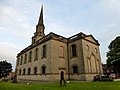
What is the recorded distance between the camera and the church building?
30241 millimetres

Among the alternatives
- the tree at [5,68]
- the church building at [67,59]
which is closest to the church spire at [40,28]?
the church building at [67,59]

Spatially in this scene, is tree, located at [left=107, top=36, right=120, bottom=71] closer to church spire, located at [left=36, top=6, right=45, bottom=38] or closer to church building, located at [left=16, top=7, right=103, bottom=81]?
church building, located at [left=16, top=7, right=103, bottom=81]

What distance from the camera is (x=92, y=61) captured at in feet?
111

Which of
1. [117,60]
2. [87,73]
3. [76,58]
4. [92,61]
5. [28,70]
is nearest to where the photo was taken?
[87,73]

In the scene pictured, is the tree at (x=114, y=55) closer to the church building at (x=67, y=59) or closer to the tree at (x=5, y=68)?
the church building at (x=67, y=59)

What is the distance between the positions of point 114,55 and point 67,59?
21.4 metres

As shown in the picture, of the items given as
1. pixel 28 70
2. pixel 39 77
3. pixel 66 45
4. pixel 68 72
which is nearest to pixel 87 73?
pixel 68 72

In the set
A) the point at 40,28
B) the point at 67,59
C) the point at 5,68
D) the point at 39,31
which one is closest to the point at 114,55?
the point at 67,59

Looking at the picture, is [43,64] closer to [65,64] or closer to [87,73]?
[65,64]

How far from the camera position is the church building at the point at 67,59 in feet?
99.2

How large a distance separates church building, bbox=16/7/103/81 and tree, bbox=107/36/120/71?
11106mm

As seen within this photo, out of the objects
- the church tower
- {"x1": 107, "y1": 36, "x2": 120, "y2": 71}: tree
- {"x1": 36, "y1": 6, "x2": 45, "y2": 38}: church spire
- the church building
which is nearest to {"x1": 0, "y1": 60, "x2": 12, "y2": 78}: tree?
the church tower

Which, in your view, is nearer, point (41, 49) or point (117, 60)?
point (41, 49)

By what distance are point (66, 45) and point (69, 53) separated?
2538 millimetres
